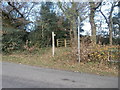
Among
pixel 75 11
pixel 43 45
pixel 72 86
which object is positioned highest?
pixel 75 11

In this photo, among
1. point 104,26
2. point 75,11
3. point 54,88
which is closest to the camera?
point 54,88

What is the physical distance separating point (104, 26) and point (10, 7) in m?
12.9

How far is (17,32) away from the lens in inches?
596

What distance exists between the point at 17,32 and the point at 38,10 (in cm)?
564

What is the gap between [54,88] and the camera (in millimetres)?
4375

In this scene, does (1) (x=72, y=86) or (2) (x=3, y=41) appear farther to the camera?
(2) (x=3, y=41)

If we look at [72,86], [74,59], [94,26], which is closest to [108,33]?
[94,26]

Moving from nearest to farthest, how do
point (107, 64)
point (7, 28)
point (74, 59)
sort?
point (107, 64), point (74, 59), point (7, 28)

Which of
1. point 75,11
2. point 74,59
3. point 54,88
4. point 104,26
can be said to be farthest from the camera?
point 104,26

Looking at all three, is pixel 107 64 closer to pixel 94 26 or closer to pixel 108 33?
pixel 94 26

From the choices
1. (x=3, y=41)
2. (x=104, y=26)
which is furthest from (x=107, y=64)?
(x=104, y=26)

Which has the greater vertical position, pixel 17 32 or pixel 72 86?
pixel 17 32

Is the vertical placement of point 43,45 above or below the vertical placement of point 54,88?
above

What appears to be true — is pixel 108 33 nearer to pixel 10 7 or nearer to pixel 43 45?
pixel 43 45
